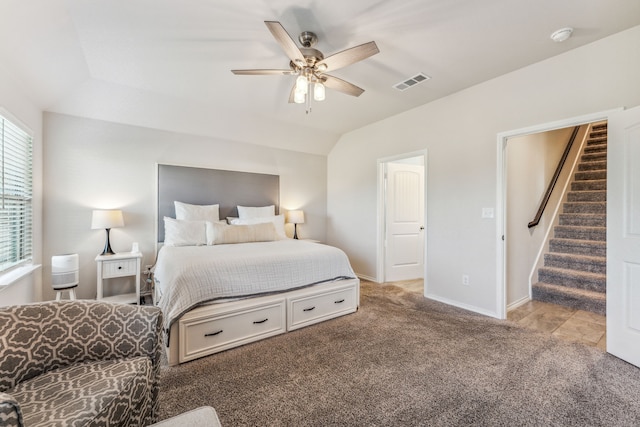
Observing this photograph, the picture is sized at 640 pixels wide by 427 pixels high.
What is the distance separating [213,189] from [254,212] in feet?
2.30

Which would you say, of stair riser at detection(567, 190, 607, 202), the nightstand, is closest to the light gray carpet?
the nightstand

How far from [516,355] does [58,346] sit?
2.97m

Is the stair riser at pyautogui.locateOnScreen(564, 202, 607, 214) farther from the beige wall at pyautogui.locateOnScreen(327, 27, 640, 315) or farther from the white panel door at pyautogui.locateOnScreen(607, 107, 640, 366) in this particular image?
the white panel door at pyautogui.locateOnScreen(607, 107, 640, 366)

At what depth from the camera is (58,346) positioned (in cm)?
124

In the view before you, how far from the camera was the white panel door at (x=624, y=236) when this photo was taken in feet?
6.62

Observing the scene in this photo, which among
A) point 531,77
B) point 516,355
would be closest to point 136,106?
point 531,77

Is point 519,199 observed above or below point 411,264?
above

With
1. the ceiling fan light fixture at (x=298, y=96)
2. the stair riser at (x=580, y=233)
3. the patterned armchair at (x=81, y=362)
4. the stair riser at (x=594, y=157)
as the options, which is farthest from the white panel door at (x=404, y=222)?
the patterned armchair at (x=81, y=362)

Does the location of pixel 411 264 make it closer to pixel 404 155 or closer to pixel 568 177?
pixel 404 155

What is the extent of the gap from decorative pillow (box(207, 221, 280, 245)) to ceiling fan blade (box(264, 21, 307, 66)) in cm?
210

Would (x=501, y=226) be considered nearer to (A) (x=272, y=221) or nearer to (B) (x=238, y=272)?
(B) (x=238, y=272)

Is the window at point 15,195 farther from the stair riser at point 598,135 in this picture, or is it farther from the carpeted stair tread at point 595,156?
the stair riser at point 598,135

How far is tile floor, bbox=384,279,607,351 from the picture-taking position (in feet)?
8.14

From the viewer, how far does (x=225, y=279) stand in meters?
2.28
